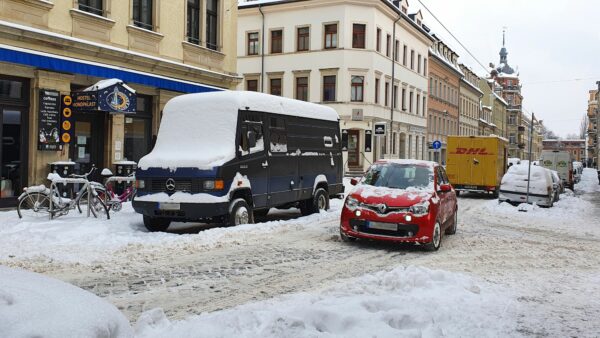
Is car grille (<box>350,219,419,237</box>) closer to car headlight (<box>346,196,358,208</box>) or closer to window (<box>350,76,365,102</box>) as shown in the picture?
car headlight (<box>346,196,358,208</box>)

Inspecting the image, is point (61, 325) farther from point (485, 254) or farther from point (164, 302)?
point (485, 254)

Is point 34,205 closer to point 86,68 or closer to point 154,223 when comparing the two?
point 154,223

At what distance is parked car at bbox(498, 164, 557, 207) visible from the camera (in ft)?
64.4

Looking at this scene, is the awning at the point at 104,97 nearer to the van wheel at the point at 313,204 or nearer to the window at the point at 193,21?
the window at the point at 193,21

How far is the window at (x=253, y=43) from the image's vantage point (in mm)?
42781

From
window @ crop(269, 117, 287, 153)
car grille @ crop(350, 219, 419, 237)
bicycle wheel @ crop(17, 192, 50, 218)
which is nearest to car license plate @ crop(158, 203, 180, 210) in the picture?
window @ crop(269, 117, 287, 153)

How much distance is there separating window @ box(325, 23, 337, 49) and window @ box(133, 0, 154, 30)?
23.0 metres

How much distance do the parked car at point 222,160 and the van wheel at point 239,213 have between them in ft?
0.06

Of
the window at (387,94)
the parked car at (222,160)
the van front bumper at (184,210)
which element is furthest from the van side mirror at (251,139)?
the window at (387,94)

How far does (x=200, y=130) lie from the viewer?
1125cm

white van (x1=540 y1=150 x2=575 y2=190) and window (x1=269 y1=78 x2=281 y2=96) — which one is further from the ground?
window (x1=269 y1=78 x2=281 y2=96)

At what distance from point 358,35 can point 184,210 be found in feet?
103

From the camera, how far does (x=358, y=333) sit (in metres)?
4.75

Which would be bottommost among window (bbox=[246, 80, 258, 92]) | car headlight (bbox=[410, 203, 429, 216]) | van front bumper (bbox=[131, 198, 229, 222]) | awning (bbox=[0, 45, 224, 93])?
van front bumper (bbox=[131, 198, 229, 222])
